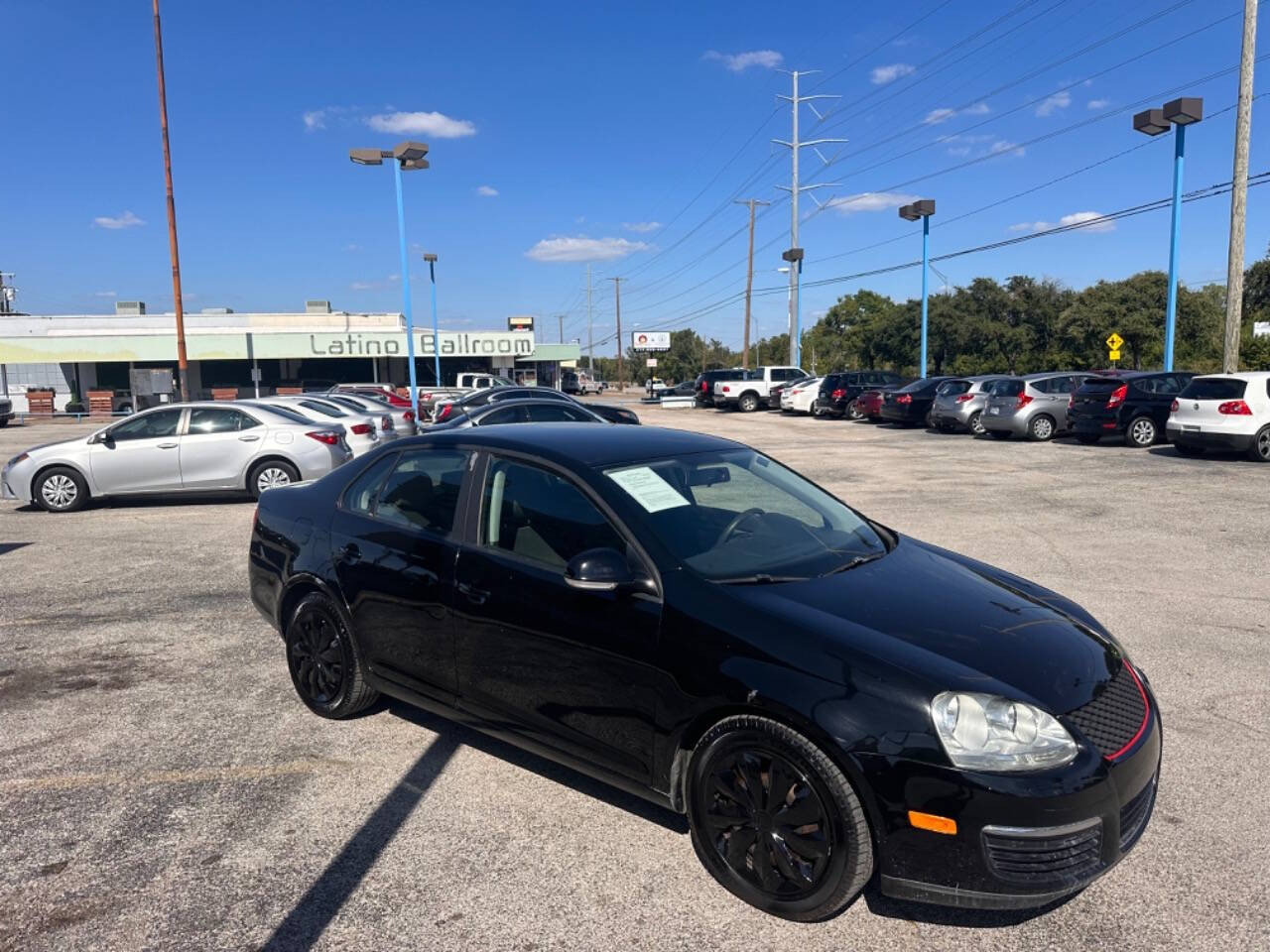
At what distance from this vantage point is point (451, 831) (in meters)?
3.56

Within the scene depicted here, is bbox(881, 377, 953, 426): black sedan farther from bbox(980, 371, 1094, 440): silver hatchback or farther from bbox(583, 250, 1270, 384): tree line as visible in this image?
bbox(583, 250, 1270, 384): tree line

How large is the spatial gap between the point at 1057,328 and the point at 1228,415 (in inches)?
1701

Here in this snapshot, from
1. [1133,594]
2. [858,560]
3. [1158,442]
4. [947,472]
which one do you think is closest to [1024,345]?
[1158,442]

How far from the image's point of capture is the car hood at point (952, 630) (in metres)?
2.89

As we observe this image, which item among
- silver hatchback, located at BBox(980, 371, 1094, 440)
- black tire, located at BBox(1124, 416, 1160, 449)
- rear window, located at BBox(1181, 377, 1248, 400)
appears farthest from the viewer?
silver hatchback, located at BBox(980, 371, 1094, 440)

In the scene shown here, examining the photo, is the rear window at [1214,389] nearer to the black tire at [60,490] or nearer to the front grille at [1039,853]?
the front grille at [1039,853]

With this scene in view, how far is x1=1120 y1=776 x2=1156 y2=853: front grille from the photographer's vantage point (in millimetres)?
2840

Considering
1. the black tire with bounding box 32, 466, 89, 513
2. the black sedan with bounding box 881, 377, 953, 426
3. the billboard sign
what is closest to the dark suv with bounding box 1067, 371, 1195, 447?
the black sedan with bounding box 881, 377, 953, 426

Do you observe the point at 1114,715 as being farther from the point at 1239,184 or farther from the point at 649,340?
the point at 649,340

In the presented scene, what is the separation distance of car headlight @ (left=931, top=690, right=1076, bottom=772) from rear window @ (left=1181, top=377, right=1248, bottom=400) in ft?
49.3

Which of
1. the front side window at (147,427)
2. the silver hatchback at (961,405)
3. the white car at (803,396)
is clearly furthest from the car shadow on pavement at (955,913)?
the white car at (803,396)

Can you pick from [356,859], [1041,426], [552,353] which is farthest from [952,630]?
[552,353]

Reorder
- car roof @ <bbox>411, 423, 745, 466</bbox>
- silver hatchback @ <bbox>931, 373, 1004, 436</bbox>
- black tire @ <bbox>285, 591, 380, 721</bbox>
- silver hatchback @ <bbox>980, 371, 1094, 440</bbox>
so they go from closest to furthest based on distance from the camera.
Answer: car roof @ <bbox>411, 423, 745, 466</bbox> < black tire @ <bbox>285, 591, 380, 721</bbox> < silver hatchback @ <bbox>980, 371, 1094, 440</bbox> < silver hatchback @ <bbox>931, 373, 1004, 436</bbox>

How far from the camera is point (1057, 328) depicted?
5425 cm
